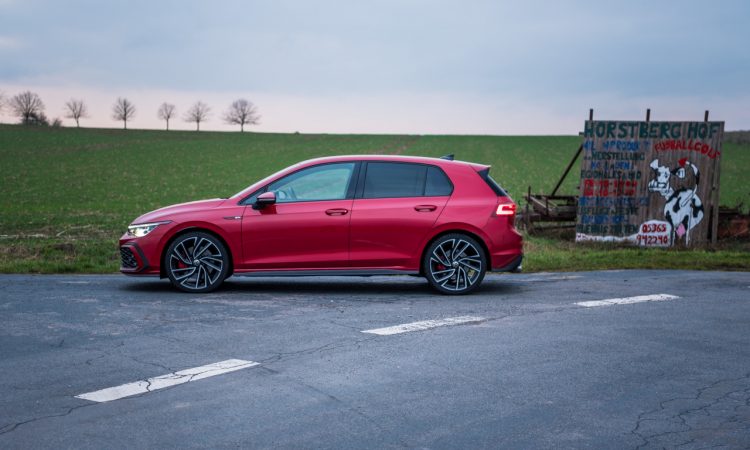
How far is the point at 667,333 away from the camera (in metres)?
7.86

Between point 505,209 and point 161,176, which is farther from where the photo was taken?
point 161,176

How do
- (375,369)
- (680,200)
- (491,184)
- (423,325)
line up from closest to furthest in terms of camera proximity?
(375,369)
(423,325)
(491,184)
(680,200)

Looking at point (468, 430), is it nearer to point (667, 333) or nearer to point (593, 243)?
point (667, 333)

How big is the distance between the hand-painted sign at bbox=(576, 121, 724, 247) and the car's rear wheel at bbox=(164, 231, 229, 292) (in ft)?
30.8

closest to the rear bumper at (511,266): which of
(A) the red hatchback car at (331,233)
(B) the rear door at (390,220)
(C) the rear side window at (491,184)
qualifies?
(A) the red hatchback car at (331,233)

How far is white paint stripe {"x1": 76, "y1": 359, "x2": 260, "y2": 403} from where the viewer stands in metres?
5.67

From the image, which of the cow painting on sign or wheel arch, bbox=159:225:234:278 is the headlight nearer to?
wheel arch, bbox=159:225:234:278

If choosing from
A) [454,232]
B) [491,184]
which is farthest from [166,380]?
[491,184]

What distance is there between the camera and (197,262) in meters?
10.2

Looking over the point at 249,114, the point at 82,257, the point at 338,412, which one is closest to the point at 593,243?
the point at 82,257

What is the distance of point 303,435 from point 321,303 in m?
4.63

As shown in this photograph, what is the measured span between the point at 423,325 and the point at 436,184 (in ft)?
8.71

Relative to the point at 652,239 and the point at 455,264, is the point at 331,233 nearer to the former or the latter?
the point at 455,264

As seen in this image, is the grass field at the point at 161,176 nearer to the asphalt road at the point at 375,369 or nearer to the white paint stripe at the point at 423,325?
the asphalt road at the point at 375,369
